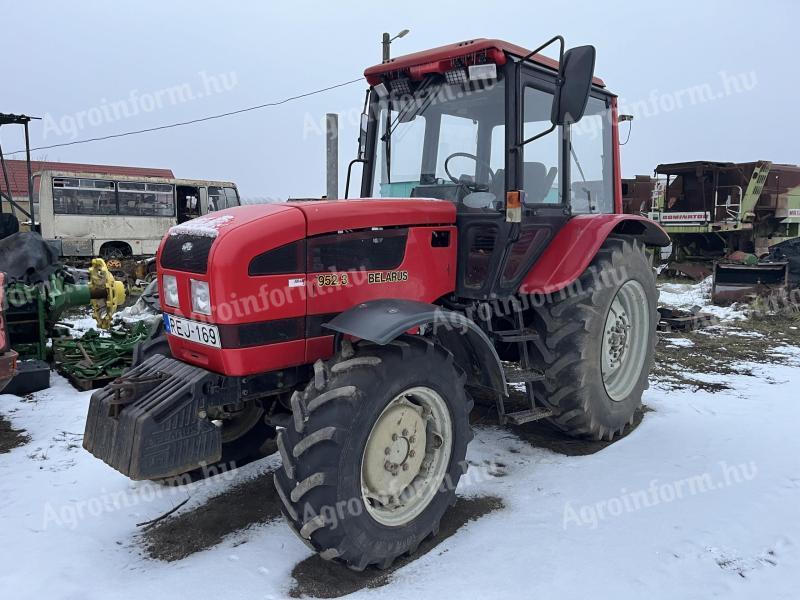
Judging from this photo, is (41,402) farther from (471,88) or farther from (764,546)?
(764,546)

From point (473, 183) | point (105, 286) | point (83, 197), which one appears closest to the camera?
point (473, 183)

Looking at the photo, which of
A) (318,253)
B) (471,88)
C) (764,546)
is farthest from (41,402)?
(764,546)

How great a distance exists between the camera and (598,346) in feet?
12.9

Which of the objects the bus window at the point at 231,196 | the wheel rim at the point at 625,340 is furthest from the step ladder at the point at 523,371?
the bus window at the point at 231,196

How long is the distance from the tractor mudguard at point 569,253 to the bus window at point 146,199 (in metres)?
14.3

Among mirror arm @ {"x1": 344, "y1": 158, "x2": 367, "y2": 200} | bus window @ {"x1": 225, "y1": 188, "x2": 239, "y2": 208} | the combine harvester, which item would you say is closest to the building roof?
bus window @ {"x1": 225, "y1": 188, "x2": 239, "y2": 208}

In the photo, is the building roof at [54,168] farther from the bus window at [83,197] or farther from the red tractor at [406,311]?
the red tractor at [406,311]

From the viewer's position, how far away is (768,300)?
9.40 meters

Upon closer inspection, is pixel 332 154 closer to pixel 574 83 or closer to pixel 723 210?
pixel 574 83

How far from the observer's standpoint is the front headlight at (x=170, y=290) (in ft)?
9.92

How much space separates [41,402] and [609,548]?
188 inches

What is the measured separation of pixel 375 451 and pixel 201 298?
109cm

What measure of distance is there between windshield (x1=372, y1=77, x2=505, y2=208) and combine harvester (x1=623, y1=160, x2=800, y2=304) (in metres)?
11.5

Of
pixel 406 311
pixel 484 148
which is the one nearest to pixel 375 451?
pixel 406 311
